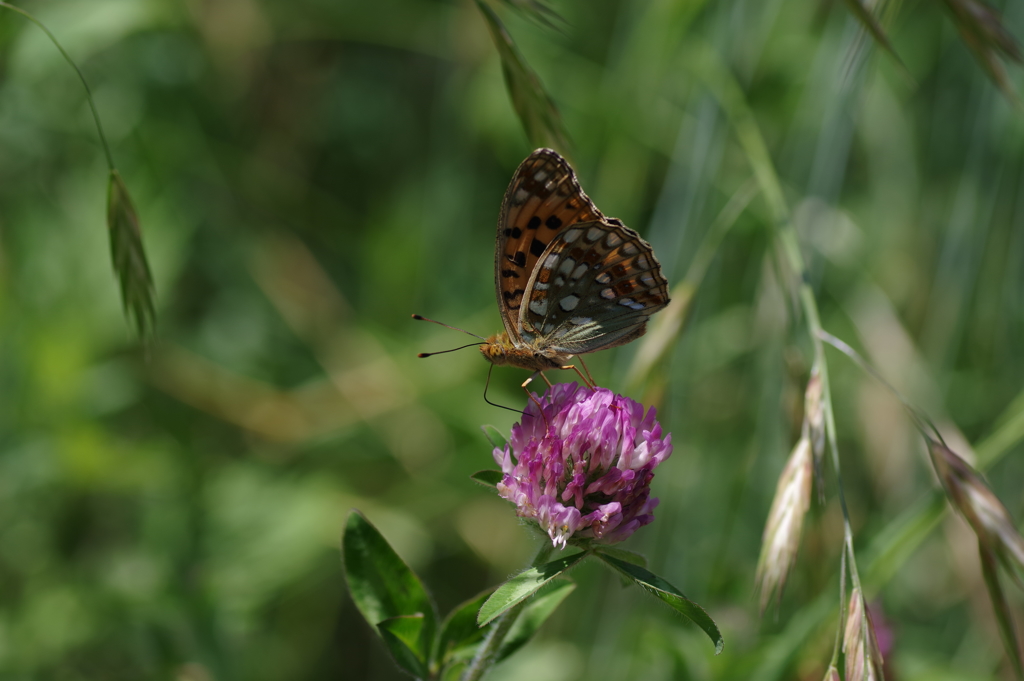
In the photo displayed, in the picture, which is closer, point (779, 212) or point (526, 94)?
point (526, 94)

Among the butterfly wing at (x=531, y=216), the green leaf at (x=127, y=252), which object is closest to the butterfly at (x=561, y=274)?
the butterfly wing at (x=531, y=216)

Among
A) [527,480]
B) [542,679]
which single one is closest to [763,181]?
[527,480]

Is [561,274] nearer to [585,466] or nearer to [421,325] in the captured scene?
[585,466]

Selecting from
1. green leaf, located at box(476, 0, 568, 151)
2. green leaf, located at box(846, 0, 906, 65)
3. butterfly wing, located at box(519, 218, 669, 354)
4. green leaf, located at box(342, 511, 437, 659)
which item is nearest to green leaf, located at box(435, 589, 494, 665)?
green leaf, located at box(342, 511, 437, 659)

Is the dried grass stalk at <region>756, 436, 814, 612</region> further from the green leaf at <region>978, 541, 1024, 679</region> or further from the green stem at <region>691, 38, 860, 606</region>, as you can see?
the green leaf at <region>978, 541, 1024, 679</region>

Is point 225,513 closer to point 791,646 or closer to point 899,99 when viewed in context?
point 791,646

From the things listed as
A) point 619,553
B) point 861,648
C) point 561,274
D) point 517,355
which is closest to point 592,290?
point 561,274
